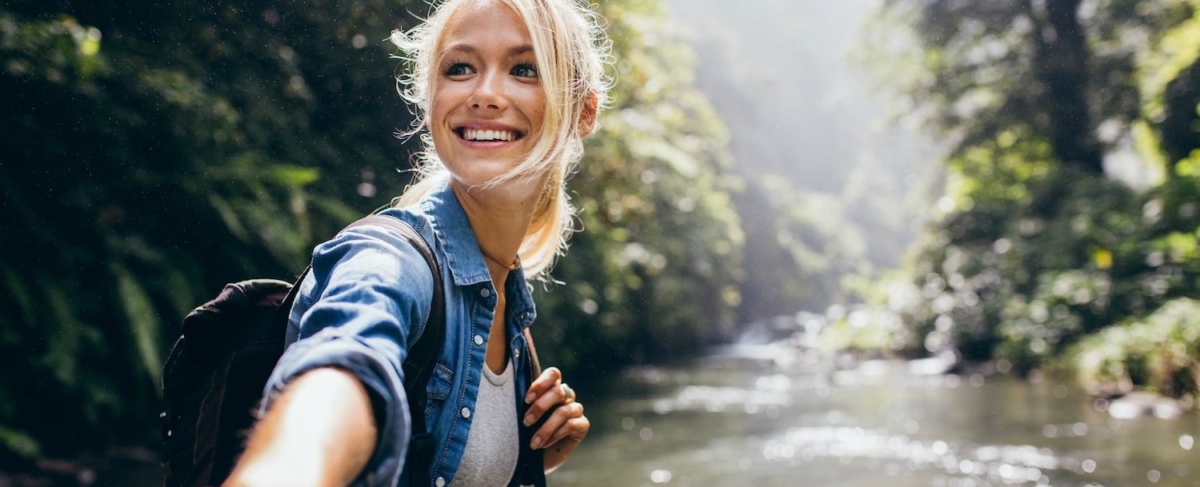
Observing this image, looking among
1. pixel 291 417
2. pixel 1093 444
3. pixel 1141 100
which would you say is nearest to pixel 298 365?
pixel 291 417

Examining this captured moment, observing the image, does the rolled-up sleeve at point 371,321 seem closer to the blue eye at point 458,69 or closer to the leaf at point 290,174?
the blue eye at point 458,69

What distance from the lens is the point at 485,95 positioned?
131 cm

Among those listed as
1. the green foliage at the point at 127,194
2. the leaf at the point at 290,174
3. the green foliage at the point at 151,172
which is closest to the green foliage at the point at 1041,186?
the green foliage at the point at 151,172

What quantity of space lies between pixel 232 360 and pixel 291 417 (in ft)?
1.69

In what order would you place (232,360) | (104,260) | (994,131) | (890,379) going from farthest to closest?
(994,131) → (890,379) → (104,260) → (232,360)

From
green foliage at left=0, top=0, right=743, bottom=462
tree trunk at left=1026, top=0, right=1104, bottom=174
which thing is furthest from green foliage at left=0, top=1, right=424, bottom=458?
tree trunk at left=1026, top=0, right=1104, bottom=174

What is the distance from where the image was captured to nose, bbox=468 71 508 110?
1.31m

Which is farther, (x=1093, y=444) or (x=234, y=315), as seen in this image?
(x=1093, y=444)

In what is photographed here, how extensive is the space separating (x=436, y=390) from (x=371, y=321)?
34cm

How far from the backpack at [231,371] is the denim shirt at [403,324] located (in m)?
0.03

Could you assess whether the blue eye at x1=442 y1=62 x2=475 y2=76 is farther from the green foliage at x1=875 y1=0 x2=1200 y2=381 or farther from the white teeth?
the green foliage at x1=875 y1=0 x2=1200 y2=381

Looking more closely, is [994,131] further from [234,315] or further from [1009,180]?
[234,315]

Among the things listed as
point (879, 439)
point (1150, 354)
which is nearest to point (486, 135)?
point (879, 439)

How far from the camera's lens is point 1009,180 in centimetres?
1828
